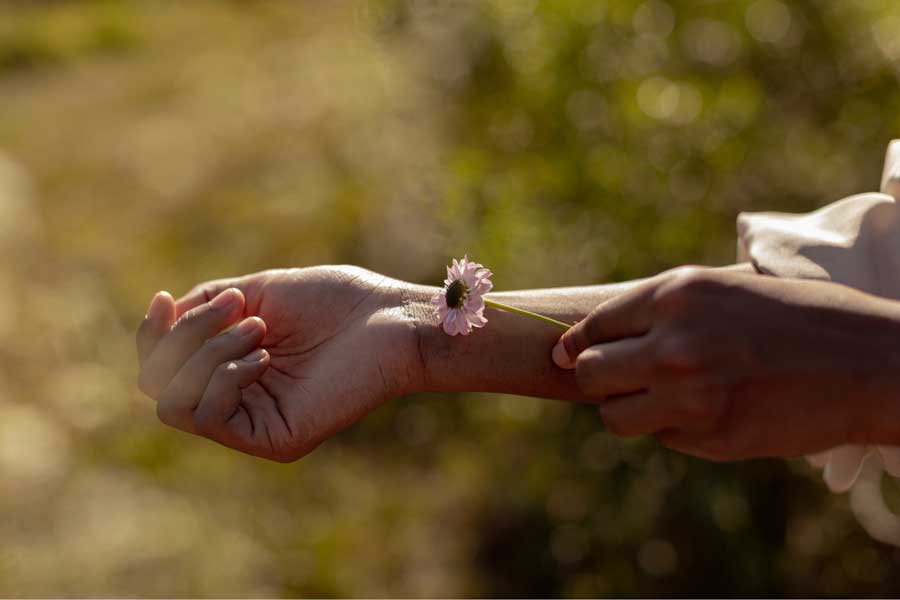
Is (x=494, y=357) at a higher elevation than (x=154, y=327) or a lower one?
lower

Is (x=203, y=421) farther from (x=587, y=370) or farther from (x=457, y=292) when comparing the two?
(x=587, y=370)

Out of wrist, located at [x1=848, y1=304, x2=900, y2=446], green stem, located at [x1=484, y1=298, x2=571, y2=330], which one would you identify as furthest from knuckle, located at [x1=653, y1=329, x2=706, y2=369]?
green stem, located at [x1=484, y1=298, x2=571, y2=330]

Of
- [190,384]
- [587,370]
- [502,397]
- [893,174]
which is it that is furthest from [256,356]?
[502,397]

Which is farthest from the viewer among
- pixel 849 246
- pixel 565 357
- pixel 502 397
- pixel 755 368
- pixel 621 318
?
pixel 502 397

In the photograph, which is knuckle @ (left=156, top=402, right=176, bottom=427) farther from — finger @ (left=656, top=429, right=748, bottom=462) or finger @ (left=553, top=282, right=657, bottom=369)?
finger @ (left=656, top=429, right=748, bottom=462)

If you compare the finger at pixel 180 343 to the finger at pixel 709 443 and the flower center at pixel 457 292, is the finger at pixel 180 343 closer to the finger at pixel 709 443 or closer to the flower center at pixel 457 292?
the flower center at pixel 457 292

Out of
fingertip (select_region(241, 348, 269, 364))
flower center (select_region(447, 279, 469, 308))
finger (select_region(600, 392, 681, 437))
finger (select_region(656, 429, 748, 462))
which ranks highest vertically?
flower center (select_region(447, 279, 469, 308))
